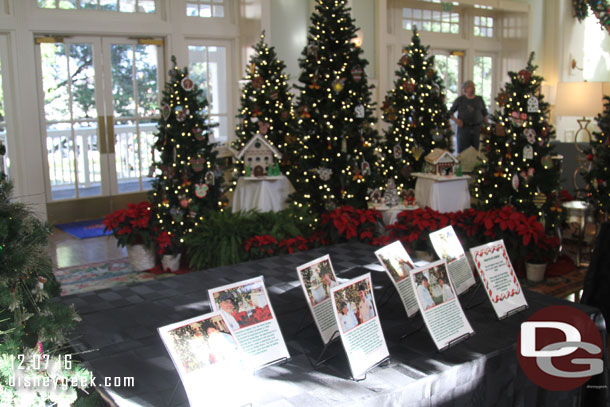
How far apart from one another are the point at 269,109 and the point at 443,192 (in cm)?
237

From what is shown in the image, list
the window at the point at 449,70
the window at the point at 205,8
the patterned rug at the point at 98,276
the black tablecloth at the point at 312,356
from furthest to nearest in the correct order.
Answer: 1. the window at the point at 449,70
2. the window at the point at 205,8
3. the patterned rug at the point at 98,276
4. the black tablecloth at the point at 312,356

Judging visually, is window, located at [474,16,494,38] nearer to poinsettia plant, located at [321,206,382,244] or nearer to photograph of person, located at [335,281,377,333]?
poinsettia plant, located at [321,206,382,244]

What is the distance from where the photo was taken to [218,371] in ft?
5.13

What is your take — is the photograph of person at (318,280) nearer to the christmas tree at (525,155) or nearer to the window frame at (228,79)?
the christmas tree at (525,155)

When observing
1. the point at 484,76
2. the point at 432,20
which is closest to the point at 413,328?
the point at 432,20

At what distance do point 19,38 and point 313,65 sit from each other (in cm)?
384

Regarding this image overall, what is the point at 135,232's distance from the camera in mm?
5898

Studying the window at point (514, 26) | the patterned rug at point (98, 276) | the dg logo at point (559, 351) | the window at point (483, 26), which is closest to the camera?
the dg logo at point (559, 351)

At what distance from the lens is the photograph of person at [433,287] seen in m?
1.99

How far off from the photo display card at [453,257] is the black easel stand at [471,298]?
0.02 metres

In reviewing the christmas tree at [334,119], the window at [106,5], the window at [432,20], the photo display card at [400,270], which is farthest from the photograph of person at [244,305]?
the window at [432,20]

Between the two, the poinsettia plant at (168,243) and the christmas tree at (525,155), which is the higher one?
the christmas tree at (525,155)

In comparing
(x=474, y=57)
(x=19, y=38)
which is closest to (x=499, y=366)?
(x=19, y=38)

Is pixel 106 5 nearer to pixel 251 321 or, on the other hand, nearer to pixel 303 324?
pixel 303 324
